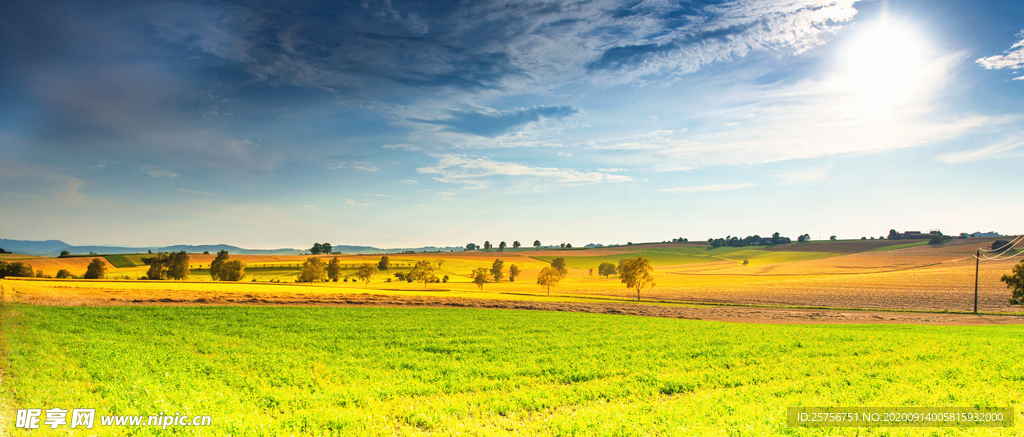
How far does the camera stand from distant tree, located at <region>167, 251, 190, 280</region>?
270 ft

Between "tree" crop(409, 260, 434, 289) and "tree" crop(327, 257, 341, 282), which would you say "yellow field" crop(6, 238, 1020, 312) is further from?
"tree" crop(327, 257, 341, 282)

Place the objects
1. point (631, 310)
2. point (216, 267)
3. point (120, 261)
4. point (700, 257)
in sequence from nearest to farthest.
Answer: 1. point (631, 310)
2. point (216, 267)
3. point (120, 261)
4. point (700, 257)

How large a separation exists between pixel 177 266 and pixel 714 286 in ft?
355

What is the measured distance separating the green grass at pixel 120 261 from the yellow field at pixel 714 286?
6449mm

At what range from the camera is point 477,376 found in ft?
47.5

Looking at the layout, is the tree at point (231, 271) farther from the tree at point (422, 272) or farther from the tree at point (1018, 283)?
the tree at point (1018, 283)

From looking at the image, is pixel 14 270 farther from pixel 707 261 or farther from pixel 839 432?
pixel 707 261

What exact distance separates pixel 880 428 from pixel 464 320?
24.4 meters

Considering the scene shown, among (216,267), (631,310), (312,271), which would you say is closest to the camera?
(631,310)

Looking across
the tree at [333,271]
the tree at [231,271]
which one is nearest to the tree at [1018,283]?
the tree at [333,271]

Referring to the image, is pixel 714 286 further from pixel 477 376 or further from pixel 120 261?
pixel 120 261

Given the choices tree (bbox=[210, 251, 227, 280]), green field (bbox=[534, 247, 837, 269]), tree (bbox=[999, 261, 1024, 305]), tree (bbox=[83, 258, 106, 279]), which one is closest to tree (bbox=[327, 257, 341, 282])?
tree (bbox=[210, 251, 227, 280])

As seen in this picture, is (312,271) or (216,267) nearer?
(312,271)

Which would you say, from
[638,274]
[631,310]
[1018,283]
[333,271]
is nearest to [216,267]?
[333,271]
